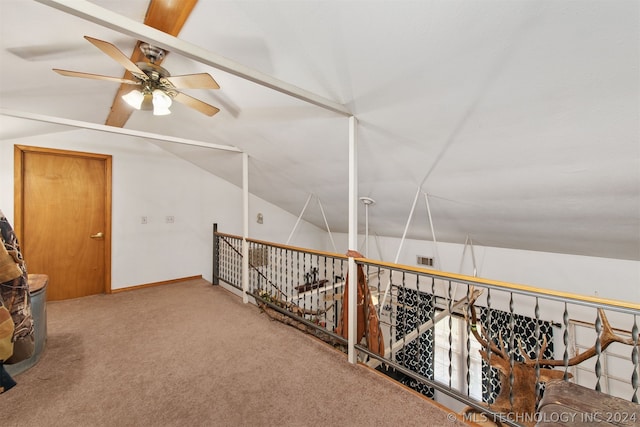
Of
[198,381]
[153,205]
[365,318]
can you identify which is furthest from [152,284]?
[365,318]

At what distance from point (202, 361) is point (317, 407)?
3.91 feet

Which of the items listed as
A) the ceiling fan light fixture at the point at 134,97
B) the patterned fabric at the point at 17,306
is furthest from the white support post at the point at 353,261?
the patterned fabric at the point at 17,306

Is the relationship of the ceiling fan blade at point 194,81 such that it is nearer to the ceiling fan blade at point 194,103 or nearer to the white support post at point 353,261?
the ceiling fan blade at point 194,103

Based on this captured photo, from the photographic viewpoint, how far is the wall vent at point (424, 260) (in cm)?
478

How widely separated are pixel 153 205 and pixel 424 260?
5.01 meters

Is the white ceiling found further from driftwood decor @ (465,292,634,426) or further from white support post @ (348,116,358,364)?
driftwood decor @ (465,292,634,426)

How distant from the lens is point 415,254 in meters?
4.97

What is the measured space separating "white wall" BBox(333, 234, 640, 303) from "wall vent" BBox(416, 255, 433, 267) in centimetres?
6

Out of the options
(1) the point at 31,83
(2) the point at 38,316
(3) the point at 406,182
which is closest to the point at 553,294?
(3) the point at 406,182

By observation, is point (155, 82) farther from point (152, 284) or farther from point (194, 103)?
point (152, 284)

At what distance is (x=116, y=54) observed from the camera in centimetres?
159

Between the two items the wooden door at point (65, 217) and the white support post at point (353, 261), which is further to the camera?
the wooden door at point (65, 217)

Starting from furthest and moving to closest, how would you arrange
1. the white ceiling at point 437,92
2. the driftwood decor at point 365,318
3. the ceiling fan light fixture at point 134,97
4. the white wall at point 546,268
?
the white wall at point 546,268 < the driftwood decor at point 365,318 < the ceiling fan light fixture at point 134,97 < the white ceiling at point 437,92

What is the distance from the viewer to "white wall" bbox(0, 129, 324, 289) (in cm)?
394
